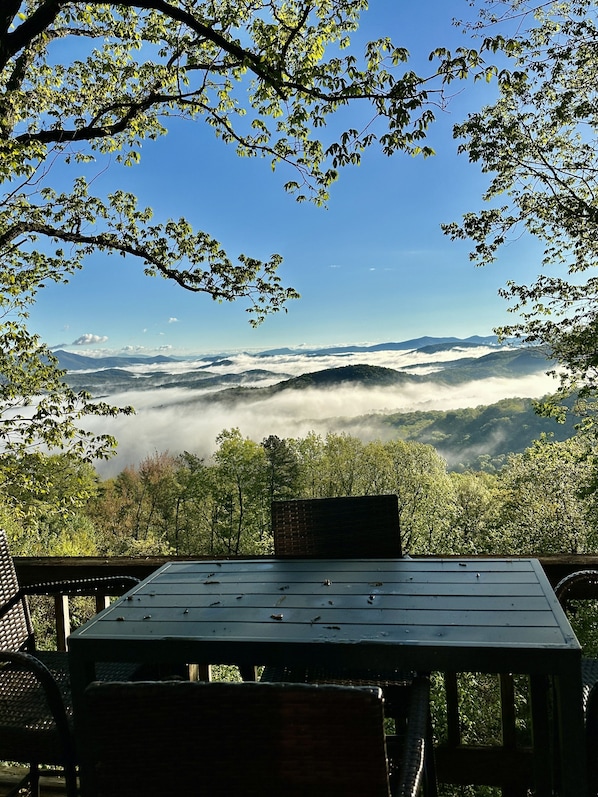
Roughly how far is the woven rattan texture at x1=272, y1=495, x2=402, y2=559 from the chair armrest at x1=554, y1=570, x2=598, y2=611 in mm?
586

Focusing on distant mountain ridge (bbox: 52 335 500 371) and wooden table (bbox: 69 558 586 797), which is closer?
wooden table (bbox: 69 558 586 797)

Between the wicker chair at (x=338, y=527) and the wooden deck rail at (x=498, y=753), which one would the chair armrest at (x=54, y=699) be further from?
the wooden deck rail at (x=498, y=753)

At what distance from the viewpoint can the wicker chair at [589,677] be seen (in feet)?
4.62

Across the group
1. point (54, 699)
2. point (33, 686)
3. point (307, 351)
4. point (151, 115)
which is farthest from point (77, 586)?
point (307, 351)

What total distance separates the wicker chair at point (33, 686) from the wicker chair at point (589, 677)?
142 cm

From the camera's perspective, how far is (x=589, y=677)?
1.71 meters

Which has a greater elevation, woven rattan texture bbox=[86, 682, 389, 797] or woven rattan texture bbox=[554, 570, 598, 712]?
woven rattan texture bbox=[86, 682, 389, 797]

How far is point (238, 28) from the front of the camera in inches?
220

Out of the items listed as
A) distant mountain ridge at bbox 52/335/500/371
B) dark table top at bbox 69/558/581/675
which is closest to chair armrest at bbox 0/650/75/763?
dark table top at bbox 69/558/581/675

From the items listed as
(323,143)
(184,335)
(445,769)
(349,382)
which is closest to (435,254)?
(349,382)

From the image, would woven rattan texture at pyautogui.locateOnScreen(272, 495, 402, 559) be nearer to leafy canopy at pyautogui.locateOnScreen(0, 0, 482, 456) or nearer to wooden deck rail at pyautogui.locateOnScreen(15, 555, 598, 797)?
wooden deck rail at pyautogui.locateOnScreen(15, 555, 598, 797)

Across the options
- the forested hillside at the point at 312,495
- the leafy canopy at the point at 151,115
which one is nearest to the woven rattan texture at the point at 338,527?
the leafy canopy at the point at 151,115

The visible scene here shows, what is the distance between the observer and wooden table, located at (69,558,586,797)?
4.26 ft

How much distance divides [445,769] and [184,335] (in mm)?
29157
